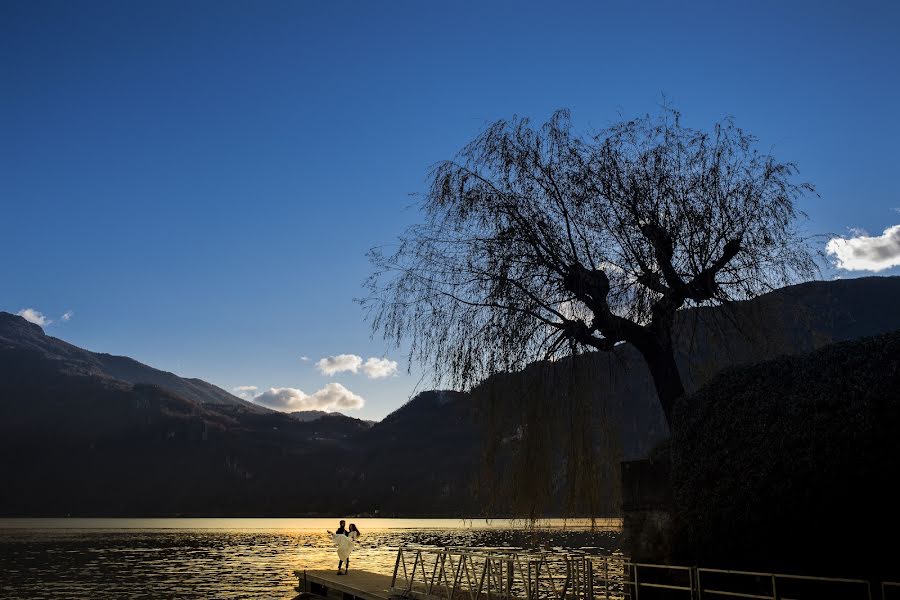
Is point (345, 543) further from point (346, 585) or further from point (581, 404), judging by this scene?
point (581, 404)

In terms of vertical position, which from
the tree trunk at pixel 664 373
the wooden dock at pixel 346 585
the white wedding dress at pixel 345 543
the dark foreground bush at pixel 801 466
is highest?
the tree trunk at pixel 664 373

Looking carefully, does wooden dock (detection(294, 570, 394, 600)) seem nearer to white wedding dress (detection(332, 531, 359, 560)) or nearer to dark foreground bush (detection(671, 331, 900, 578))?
white wedding dress (detection(332, 531, 359, 560))

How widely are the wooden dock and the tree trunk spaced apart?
844 cm

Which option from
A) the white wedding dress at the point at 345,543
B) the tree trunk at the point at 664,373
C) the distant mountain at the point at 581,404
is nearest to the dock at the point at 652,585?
the distant mountain at the point at 581,404

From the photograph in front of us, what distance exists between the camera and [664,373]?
16.0 m

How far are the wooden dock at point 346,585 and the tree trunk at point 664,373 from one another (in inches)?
332

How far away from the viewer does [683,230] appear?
15570 mm

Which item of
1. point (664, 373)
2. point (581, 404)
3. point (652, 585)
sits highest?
point (664, 373)

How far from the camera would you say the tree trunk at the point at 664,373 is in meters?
15.9

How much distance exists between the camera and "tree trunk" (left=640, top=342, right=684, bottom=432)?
15.9 meters

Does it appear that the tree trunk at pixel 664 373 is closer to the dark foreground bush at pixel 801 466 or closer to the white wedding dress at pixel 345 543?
A: the dark foreground bush at pixel 801 466

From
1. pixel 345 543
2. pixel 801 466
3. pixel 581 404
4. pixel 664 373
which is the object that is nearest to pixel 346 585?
pixel 345 543

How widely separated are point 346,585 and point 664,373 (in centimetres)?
1211

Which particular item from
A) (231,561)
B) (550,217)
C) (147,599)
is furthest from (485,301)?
(231,561)
